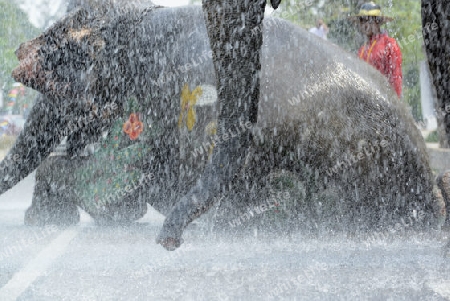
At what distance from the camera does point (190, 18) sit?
12.1ft

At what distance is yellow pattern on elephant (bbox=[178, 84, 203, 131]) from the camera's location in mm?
3473

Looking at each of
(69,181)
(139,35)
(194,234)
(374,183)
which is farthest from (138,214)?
(374,183)

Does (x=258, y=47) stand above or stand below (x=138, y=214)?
above

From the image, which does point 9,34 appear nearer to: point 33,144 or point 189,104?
point 33,144

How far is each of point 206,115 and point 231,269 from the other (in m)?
0.94

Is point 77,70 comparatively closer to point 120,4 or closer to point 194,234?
point 120,4

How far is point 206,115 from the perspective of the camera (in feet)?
11.3

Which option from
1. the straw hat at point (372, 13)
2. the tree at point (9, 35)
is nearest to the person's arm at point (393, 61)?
the straw hat at point (372, 13)

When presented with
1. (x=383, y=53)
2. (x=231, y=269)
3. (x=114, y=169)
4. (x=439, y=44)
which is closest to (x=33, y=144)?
(x=114, y=169)

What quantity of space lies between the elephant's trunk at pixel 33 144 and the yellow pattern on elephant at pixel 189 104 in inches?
35.4

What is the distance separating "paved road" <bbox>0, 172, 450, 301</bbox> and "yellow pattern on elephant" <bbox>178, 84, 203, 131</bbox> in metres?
0.52

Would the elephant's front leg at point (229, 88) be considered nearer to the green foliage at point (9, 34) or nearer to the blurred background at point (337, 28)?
the blurred background at point (337, 28)

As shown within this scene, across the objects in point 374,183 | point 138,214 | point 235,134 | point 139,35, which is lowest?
point 138,214

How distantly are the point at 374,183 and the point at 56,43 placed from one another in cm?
183
